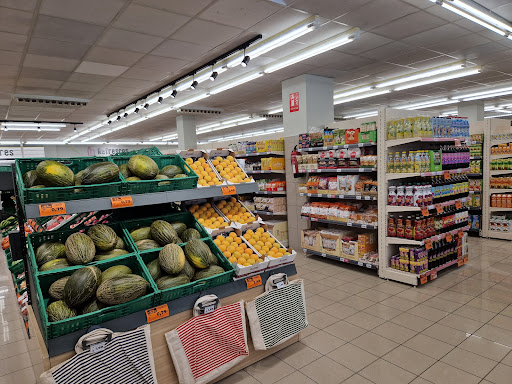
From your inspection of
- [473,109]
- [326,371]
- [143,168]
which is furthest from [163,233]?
[473,109]

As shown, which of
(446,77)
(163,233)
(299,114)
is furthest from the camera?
(446,77)

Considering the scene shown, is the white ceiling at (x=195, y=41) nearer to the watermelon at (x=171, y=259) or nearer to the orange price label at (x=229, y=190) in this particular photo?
the orange price label at (x=229, y=190)

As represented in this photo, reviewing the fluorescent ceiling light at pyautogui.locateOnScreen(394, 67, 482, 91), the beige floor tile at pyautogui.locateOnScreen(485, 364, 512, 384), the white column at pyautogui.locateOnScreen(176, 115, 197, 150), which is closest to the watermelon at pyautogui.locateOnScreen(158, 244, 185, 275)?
the beige floor tile at pyautogui.locateOnScreen(485, 364, 512, 384)

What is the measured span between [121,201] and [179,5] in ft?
9.33

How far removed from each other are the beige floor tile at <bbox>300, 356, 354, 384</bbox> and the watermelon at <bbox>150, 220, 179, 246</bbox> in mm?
1568

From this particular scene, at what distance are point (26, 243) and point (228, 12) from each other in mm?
3583

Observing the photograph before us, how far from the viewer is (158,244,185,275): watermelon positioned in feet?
8.07

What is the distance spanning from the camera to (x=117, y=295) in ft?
6.98

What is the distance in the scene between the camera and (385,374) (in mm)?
2779

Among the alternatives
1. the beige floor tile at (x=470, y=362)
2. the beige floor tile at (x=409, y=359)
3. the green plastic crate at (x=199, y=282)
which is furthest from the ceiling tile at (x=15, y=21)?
the beige floor tile at (x=470, y=362)

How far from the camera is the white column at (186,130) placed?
12703 millimetres

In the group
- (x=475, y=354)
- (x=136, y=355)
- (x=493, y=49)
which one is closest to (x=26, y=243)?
(x=136, y=355)

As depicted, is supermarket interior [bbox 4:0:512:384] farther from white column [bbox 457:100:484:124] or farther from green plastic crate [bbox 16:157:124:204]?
white column [bbox 457:100:484:124]

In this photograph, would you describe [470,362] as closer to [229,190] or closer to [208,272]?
[208,272]
